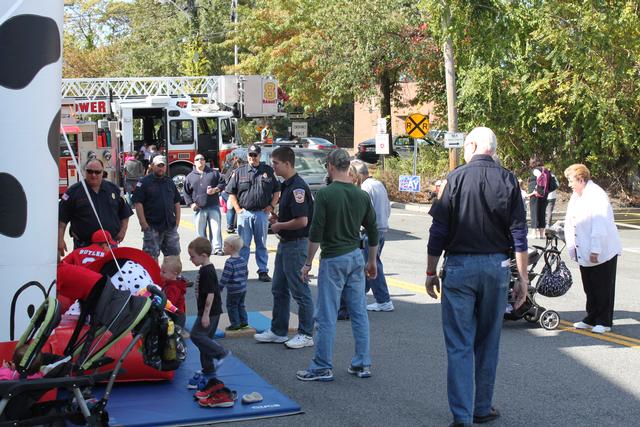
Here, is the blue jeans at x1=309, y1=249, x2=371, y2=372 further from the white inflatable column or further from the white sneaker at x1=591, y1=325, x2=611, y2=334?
the white sneaker at x1=591, y1=325, x2=611, y2=334

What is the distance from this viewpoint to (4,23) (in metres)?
5.98

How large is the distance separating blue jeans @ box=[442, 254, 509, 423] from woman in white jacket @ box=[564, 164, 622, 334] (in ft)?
11.9

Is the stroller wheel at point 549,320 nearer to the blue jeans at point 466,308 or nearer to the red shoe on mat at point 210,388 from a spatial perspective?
the blue jeans at point 466,308

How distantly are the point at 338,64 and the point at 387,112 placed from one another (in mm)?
3719

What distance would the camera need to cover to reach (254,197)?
13031 millimetres

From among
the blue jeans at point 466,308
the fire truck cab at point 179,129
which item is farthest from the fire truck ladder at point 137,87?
the blue jeans at point 466,308

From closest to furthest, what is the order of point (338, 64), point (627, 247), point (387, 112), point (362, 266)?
1. point (362, 266)
2. point (627, 247)
3. point (338, 64)
4. point (387, 112)

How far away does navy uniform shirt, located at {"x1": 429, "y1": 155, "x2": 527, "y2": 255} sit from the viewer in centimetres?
629

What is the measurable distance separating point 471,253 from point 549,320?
4.08 metres

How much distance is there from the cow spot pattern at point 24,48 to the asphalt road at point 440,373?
2968 mm

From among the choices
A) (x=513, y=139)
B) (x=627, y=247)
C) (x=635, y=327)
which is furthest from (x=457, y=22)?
(x=635, y=327)

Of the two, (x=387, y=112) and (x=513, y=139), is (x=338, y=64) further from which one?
(x=513, y=139)

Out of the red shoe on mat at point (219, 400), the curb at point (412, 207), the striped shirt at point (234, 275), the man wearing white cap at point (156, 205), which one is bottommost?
the curb at point (412, 207)

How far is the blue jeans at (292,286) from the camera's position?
355 inches
